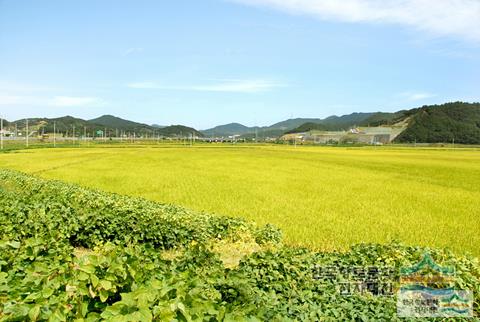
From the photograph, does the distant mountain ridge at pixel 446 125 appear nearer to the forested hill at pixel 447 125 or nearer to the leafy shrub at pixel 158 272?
the forested hill at pixel 447 125

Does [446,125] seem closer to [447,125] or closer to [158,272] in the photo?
[447,125]

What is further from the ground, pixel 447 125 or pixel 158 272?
pixel 447 125

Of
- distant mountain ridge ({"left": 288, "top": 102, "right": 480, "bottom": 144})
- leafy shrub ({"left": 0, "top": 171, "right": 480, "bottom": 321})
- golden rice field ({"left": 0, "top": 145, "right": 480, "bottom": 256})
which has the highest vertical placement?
distant mountain ridge ({"left": 288, "top": 102, "right": 480, "bottom": 144})

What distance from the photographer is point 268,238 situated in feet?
38.2

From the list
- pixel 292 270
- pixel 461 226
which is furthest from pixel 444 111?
pixel 292 270

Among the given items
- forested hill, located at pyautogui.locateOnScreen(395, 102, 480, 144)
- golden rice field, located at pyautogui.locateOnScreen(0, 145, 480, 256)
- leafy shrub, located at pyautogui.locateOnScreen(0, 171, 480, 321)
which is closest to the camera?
leafy shrub, located at pyautogui.locateOnScreen(0, 171, 480, 321)

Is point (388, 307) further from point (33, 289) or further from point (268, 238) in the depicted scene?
point (268, 238)

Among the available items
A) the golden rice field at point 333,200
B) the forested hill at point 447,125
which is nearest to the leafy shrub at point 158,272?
the golden rice field at point 333,200

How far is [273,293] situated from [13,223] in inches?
265

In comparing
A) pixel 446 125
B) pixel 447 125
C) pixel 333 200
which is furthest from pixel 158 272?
pixel 446 125

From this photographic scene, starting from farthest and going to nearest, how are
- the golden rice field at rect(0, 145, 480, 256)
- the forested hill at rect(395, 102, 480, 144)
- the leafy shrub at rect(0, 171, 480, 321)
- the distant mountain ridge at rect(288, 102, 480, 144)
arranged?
the distant mountain ridge at rect(288, 102, 480, 144), the forested hill at rect(395, 102, 480, 144), the golden rice field at rect(0, 145, 480, 256), the leafy shrub at rect(0, 171, 480, 321)

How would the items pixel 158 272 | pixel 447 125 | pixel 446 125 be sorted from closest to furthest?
pixel 158 272 < pixel 447 125 < pixel 446 125

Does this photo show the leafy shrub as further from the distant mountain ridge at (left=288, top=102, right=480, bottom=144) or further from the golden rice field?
the distant mountain ridge at (left=288, top=102, right=480, bottom=144)

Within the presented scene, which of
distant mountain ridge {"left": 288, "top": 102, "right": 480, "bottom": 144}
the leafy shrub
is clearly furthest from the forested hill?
the leafy shrub
